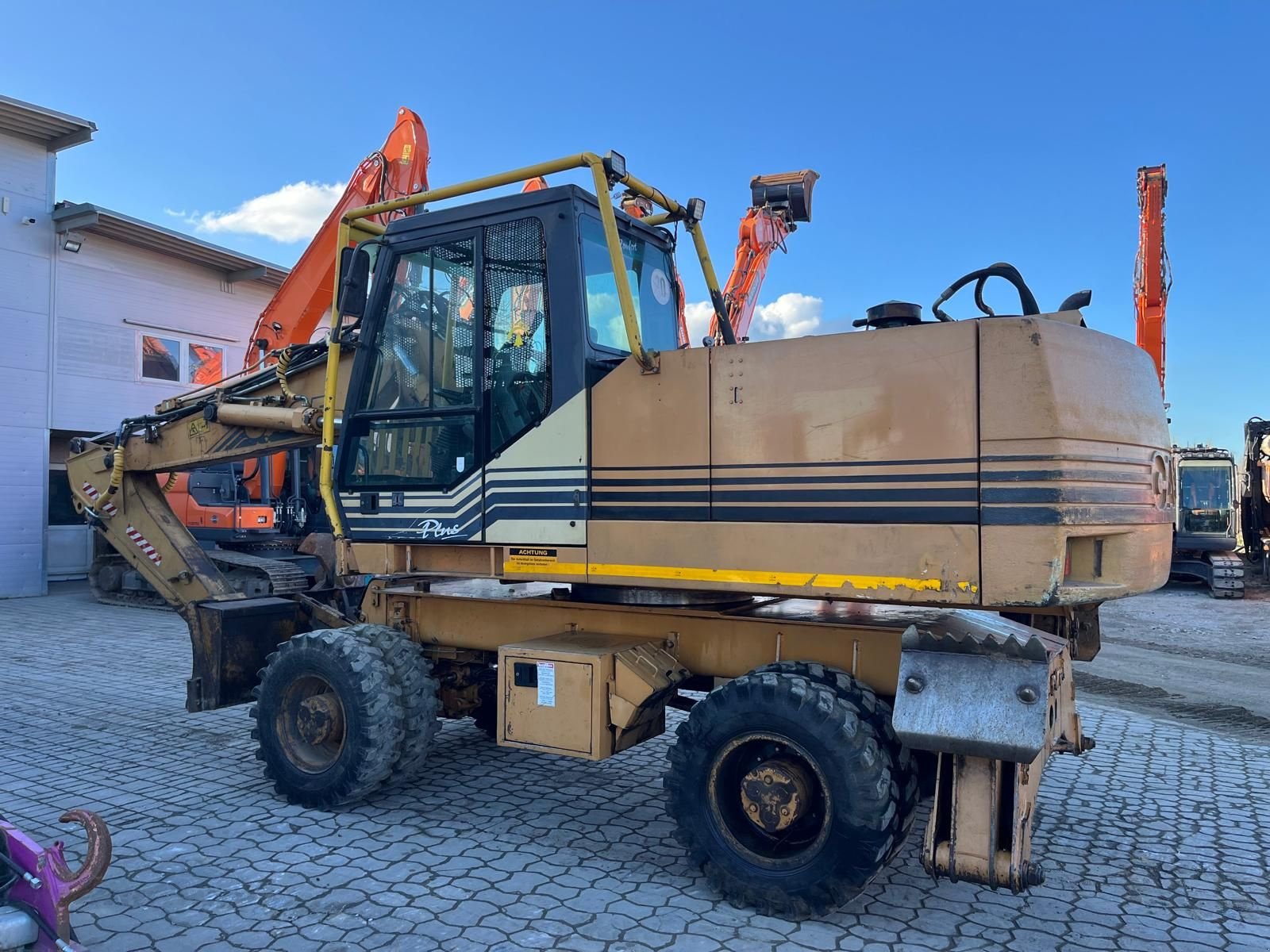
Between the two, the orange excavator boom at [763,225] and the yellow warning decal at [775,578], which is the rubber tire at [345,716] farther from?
the orange excavator boom at [763,225]

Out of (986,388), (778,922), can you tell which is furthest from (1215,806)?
(986,388)

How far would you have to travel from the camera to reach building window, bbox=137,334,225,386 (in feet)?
60.0

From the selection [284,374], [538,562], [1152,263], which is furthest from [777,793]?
[1152,263]

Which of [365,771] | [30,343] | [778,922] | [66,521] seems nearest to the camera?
[778,922]

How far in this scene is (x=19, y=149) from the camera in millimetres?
16297

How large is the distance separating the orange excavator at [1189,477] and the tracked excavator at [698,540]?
520 inches

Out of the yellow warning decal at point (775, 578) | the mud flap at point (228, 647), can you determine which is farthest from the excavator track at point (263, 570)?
the yellow warning decal at point (775, 578)

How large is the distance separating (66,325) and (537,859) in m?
16.3

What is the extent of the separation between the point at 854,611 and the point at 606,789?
203 centimetres

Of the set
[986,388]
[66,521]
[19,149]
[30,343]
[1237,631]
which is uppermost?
[19,149]

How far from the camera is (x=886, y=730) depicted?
401cm

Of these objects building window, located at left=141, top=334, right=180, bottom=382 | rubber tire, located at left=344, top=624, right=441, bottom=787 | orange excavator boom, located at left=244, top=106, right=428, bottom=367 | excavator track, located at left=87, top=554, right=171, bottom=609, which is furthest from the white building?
rubber tire, located at left=344, top=624, right=441, bottom=787

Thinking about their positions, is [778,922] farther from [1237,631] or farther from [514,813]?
[1237,631]

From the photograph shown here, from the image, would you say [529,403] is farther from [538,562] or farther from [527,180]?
[527,180]
